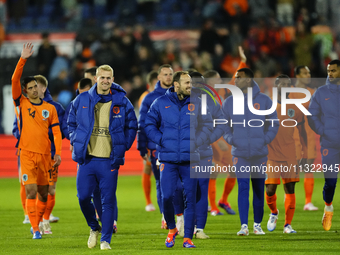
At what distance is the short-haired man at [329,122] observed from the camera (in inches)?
317

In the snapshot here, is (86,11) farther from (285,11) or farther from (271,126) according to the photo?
(271,126)

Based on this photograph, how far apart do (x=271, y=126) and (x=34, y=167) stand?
3278 millimetres

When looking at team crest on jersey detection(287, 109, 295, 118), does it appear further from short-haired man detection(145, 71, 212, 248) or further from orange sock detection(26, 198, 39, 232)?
orange sock detection(26, 198, 39, 232)

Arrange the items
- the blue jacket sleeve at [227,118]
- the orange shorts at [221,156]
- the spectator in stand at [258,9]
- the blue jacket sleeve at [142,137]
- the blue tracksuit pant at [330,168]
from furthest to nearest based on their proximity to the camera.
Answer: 1. the spectator in stand at [258,9]
2. the orange shorts at [221,156]
3. the blue jacket sleeve at [142,137]
4. the blue jacket sleeve at [227,118]
5. the blue tracksuit pant at [330,168]

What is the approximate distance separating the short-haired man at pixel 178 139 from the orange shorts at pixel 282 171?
1669 mm

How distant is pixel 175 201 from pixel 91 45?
11975 mm

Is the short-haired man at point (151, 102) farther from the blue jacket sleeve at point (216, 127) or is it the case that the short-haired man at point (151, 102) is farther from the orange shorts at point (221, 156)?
the orange shorts at point (221, 156)

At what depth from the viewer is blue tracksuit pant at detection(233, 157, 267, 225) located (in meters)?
7.77

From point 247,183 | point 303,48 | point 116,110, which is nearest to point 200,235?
point 247,183

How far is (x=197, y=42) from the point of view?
19.5 metres

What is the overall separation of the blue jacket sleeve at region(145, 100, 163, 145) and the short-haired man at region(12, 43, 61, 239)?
1687mm

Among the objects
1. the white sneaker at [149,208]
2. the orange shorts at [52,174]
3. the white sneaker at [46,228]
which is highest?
the orange shorts at [52,174]

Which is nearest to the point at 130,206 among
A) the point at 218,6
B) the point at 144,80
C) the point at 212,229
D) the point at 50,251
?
the point at 212,229

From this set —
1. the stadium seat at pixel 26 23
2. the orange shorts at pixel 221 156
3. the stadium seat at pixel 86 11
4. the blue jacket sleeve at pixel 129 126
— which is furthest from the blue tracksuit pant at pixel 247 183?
the stadium seat at pixel 86 11
